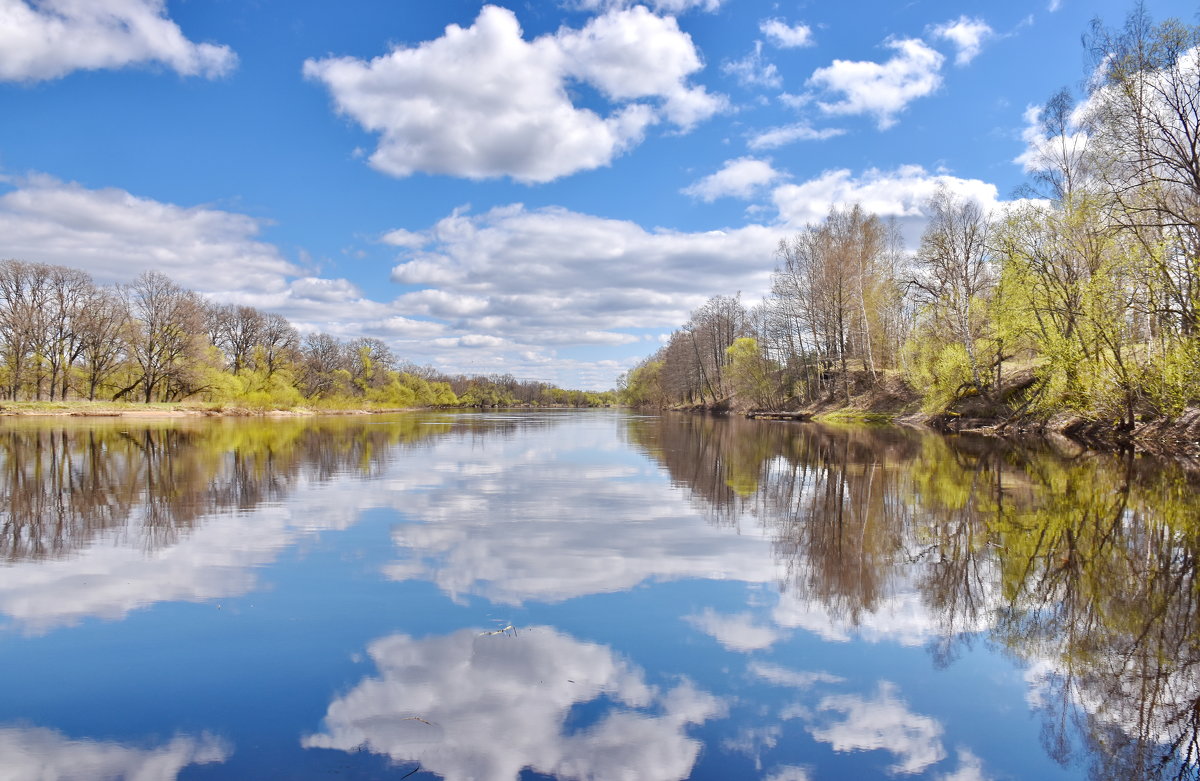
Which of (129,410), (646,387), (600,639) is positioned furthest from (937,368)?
(646,387)

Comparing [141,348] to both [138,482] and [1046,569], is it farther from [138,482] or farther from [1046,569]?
[1046,569]

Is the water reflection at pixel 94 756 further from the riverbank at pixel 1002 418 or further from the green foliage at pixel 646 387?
the green foliage at pixel 646 387

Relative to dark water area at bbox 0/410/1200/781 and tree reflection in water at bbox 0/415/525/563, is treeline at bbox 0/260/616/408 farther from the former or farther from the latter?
dark water area at bbox 0/410/1200/781

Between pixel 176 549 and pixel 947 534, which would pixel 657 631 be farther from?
pixel 176 549

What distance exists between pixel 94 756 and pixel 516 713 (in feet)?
7.76

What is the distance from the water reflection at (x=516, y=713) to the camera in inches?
144

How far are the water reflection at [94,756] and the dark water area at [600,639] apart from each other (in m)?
0.02

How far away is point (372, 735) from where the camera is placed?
3916 millimetres

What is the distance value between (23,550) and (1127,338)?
26.7 meters

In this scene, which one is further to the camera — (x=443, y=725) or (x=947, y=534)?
(x=947, y=534)

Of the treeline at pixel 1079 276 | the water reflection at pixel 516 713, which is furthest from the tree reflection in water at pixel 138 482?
the treeline at pixel 1079 276

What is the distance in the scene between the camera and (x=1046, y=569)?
23.9 ft

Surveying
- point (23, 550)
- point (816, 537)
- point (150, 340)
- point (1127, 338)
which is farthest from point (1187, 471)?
point (150, 340)

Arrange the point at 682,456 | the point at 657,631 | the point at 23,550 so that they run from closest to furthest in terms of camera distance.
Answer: the point at 657,631 → the point at 23,550 → the point at 682,456
